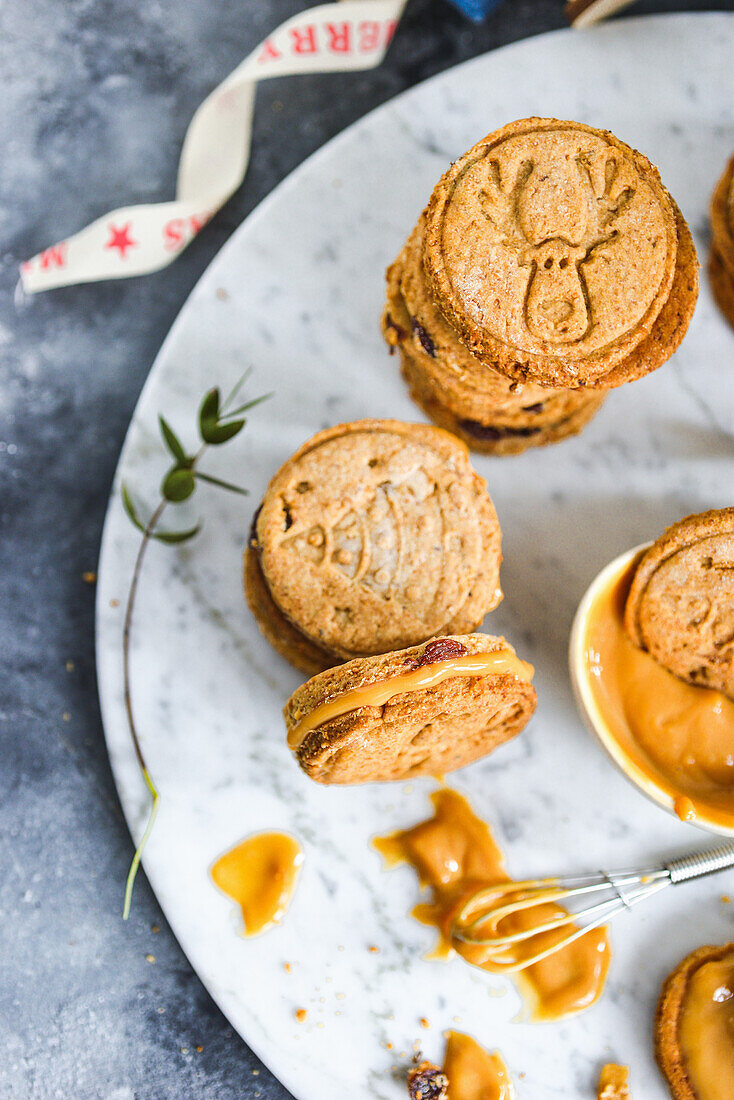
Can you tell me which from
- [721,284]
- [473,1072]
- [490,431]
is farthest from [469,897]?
[721,284]

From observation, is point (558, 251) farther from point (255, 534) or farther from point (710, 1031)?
point (710, 1031)

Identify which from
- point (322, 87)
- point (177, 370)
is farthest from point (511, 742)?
point (322, 87)

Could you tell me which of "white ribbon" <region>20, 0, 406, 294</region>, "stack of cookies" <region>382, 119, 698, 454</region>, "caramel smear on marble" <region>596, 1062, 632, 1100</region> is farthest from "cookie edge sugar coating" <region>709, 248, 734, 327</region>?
"caramel smear on marble" <region>596, 1062, 632, 1100</region>

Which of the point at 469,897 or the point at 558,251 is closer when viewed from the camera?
the point at 558,251

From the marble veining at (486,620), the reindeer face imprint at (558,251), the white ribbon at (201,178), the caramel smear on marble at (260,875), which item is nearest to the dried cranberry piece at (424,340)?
the reindeer face imprint at (558,251)

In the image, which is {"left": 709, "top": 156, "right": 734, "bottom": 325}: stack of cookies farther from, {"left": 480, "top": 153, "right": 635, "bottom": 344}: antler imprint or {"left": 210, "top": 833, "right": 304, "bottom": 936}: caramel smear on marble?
{"left": 210, "top": 833, "right": 304, "bottom": 936}: caramel smear on marble

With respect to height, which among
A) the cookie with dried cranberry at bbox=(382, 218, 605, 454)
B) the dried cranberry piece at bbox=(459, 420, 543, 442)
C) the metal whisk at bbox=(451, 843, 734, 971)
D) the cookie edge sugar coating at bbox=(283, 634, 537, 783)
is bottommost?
the metal whisk at bbox=(451, 843, 734, 971)
